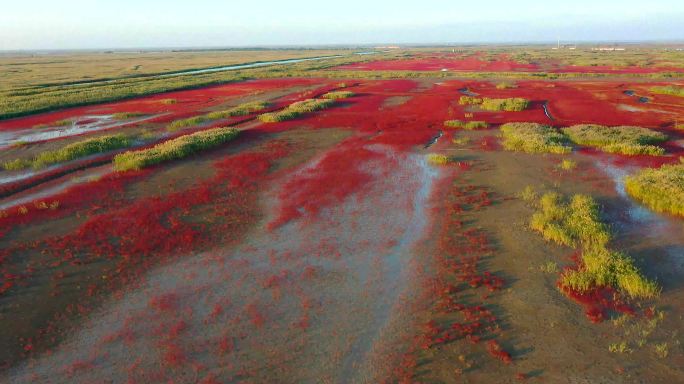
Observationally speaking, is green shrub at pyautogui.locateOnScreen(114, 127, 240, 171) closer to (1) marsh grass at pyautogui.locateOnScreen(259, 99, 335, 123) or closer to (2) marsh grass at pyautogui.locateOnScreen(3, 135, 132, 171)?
(2) marsh grass at pyautogui.locateOnScreen(3, 135, 132, 171)

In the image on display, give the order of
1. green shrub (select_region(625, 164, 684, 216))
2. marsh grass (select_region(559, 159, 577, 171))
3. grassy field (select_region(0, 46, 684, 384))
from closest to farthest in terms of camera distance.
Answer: grassy field (select_region(0, 46, 684, 384))
green shrub (select_region(625, 164, 684, 216))
marsh grass (select_region(559, 159, 577, 171))

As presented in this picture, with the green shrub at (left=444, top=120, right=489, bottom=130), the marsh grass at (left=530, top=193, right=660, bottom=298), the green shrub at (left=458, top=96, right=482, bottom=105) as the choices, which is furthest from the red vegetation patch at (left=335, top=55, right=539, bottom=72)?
the marsh grass at (left=530, top=193, right=660, bottom=298)

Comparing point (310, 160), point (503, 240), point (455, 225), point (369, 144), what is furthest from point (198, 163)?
point (503, 240)

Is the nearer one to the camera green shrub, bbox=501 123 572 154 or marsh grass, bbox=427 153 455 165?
marsh grass, bbox=427 153 455 165

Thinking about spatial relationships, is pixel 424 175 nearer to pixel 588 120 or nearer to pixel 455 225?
pixel 455 225

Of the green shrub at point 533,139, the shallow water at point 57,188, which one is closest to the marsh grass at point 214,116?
the shallow water at point 57,188

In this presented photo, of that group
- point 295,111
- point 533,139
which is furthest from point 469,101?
point 533,139

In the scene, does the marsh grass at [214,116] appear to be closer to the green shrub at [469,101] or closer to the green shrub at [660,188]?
the green shrub at [469,101]
